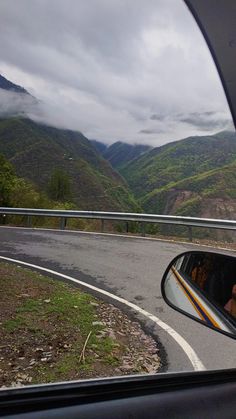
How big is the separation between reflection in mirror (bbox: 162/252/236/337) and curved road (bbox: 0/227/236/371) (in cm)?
210

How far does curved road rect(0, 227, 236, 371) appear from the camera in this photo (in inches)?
164

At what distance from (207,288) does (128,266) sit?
6731 mm

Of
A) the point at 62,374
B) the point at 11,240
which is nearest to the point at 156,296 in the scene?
the point at 62,374

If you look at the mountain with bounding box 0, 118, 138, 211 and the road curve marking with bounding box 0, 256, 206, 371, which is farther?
the mountain with bounding box 0, 118, 138, 211

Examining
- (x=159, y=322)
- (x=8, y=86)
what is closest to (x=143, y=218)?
(x=159, y=322)

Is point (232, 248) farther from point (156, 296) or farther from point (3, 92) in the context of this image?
point (3, 92)

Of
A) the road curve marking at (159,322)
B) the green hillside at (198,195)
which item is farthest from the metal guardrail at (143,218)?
the road curve marking at (159,322)

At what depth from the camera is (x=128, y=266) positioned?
8.23m

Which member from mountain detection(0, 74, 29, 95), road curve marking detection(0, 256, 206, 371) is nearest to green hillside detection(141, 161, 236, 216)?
road curve marking detection(0, 256, 206, 371)

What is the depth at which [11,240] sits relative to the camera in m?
11.6

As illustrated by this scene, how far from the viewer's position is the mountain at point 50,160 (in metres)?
47.0

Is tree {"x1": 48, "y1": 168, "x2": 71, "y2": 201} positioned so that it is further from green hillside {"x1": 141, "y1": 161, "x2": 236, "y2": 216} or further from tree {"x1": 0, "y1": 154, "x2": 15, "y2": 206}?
green hillside {"x1": 141, "y1": 161, "x2": 236, "y2": 216}

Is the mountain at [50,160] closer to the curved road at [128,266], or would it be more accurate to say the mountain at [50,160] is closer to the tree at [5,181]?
the tree at [5,181]

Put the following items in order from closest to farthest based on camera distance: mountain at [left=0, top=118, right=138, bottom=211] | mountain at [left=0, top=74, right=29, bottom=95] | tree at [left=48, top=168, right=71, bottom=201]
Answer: mountain at [left=0, top=74, right=29, bottom=95]
tree at [left=48, top=168, right=71, bottom=201]
mountain at [left=0, top=118, right=138, bottom=211]
